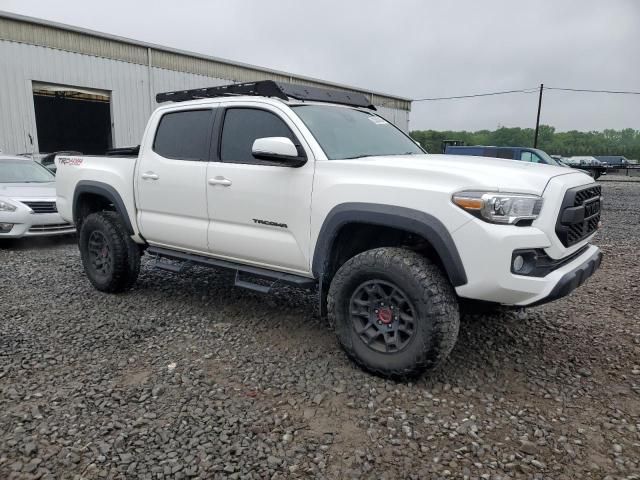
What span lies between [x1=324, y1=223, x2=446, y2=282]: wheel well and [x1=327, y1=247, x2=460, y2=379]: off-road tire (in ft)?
0.62

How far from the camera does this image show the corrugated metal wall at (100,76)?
49.2 ft

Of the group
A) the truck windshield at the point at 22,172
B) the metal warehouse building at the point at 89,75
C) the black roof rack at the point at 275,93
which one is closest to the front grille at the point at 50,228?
the truck windshield at the point at 22,172

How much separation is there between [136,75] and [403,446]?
61.2 feet

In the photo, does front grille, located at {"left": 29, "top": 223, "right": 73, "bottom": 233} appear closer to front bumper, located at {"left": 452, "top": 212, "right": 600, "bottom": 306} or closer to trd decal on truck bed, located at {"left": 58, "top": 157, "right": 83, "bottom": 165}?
trd decal on truck bed, located at {"left": 58, "top": 157, "right": 83, "bottom": 165}

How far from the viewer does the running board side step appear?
12.3 feet

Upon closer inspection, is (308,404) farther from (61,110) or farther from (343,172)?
(61,110)

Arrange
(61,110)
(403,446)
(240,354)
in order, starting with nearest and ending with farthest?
(403,446), (240,354), (61,110)

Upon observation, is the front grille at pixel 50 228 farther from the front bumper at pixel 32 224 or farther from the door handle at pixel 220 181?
the door handle at pixel 220 181

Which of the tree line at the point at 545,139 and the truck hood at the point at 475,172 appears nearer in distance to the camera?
the truck hood at the point at 475,172

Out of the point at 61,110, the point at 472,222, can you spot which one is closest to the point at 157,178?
the point at 472,222

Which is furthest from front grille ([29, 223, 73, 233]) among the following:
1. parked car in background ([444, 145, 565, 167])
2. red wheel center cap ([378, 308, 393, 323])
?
parked car in background ([444, 145, 565, 167])

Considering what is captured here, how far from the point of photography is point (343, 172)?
337cm

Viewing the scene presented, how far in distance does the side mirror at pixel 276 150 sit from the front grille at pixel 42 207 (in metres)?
5.80

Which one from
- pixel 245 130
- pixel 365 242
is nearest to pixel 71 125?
pixel 245 130
